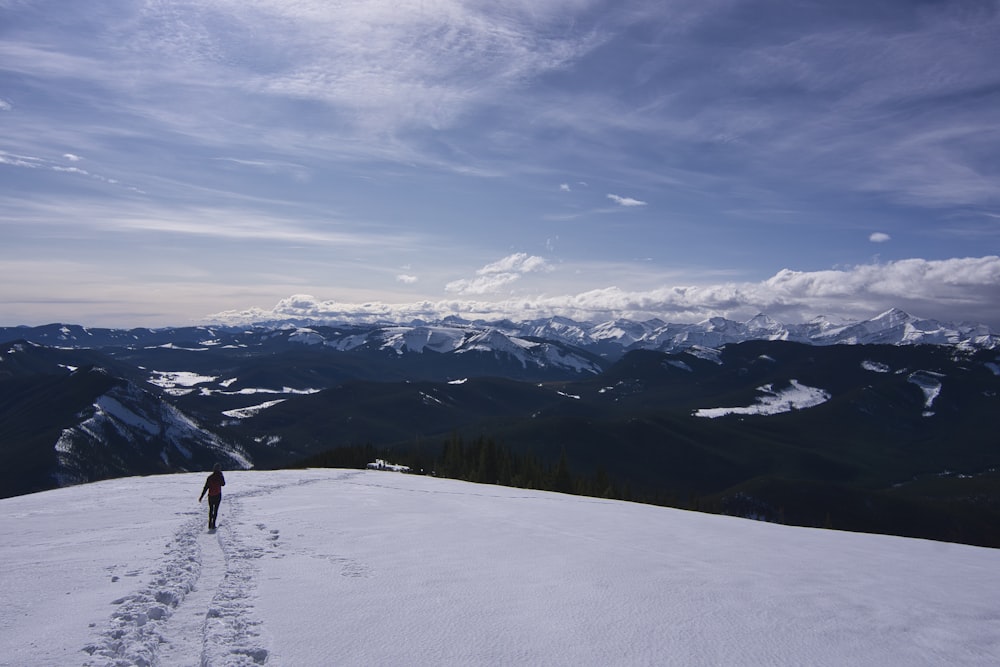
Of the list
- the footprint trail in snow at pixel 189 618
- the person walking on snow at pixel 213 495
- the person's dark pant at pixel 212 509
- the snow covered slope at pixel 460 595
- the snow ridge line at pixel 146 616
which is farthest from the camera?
the person walking on snow at pixel 213 495

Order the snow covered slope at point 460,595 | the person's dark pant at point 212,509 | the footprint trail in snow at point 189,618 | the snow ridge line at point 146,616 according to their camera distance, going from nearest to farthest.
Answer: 1. the snow ridge line at point 146,616
2. the footprint trail in snow at point 189,618
3. the snow covered slope at point 460,595
4. the person's dark pant at point 212,509

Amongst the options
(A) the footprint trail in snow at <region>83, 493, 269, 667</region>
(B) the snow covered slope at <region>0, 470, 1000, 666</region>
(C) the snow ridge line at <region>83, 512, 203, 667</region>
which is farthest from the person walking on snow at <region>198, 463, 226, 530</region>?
(C) the snow ridge line at <region>83, 512, 203, 667</region>

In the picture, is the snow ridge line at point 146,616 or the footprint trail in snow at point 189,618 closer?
the snow ridge line at point 146,616

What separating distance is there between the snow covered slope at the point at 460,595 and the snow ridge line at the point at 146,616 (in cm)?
5

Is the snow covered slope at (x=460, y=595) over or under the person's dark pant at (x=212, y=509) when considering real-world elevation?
over

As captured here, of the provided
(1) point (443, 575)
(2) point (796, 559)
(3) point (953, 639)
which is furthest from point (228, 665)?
(2) point (796, 559)

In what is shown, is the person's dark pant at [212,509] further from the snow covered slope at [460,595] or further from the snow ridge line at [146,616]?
the snow ridge line at [146,616]

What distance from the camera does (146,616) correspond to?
10641mm

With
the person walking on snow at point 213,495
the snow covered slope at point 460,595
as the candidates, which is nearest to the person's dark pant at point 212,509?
the person walking on snow at point 213,495

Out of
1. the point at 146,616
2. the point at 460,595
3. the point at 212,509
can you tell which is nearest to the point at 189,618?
the point at 146,616

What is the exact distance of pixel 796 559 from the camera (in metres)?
19.0

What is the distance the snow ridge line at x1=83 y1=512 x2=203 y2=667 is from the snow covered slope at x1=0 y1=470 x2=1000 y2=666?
0.16 ft

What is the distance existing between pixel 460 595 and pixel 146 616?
6.02m

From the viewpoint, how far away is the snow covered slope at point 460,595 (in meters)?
9.59
